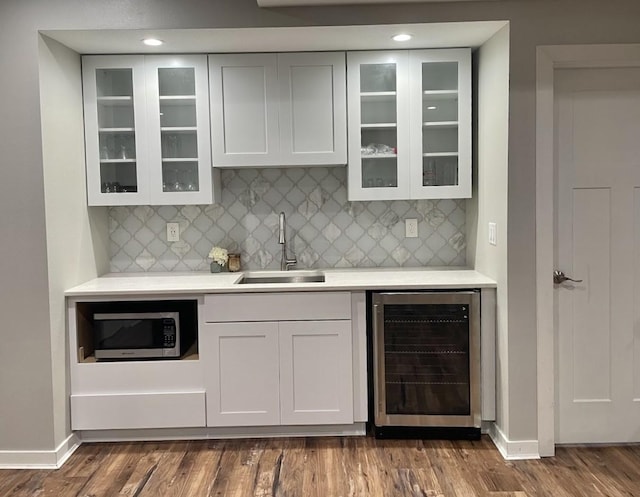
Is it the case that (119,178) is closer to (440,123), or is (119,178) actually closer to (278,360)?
(278,360)

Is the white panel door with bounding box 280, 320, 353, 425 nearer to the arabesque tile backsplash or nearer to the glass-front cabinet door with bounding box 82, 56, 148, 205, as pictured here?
the arabesque tile backsplash

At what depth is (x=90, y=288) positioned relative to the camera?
333cm

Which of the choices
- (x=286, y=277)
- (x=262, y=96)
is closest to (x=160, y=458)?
(x=286, y=277)

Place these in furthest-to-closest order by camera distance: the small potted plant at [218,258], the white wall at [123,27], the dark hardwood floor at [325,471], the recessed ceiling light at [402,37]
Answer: the small potted plant at [218,258] → the recessed ceiling light at [402,37] → the white wall at [123,27] → the dark hardwood floor at [325,471]

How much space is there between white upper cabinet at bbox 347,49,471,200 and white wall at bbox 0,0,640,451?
50 cm

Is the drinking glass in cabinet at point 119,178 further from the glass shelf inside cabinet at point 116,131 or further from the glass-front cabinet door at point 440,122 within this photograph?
the glass-front cabinet door at point 440,122

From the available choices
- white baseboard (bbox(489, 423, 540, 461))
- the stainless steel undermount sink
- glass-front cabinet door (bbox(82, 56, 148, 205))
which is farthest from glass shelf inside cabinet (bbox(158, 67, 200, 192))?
white baseboard (bbox(489, 423, 540, 461))

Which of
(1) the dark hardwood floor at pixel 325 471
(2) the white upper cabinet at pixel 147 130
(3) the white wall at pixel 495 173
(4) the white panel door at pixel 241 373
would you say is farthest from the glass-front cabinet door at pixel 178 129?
(3) the white wall at pixel 495 173

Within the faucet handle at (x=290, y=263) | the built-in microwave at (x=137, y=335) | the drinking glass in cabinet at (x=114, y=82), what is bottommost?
the built-in microwave at (x=137, y=335)

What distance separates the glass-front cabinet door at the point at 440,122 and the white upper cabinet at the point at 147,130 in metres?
1.21

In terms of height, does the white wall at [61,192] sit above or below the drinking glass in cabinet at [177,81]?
below

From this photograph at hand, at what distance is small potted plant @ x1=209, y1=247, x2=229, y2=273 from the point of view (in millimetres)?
3840

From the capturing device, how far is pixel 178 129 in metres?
3.59

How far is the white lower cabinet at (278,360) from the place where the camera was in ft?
10.9
